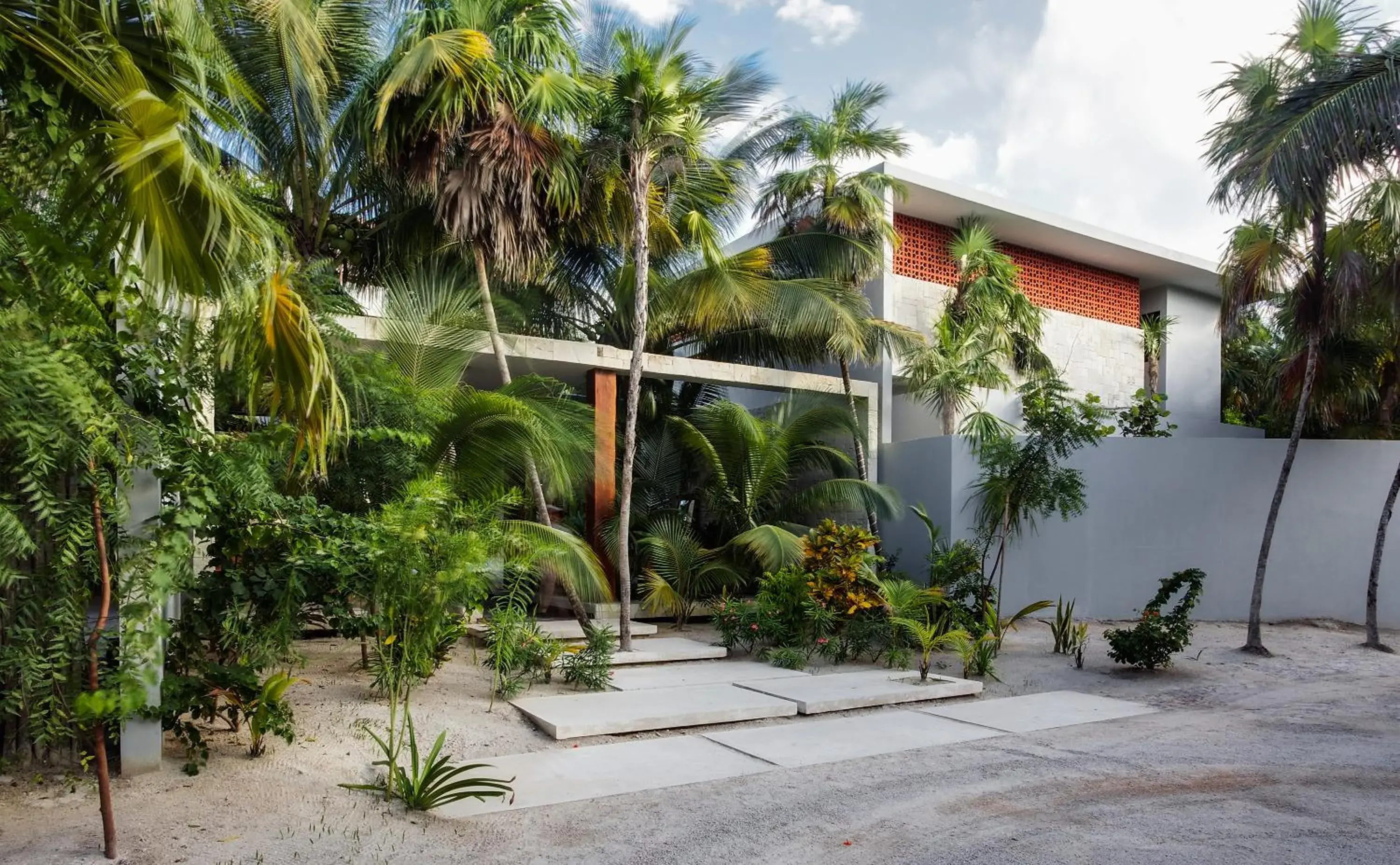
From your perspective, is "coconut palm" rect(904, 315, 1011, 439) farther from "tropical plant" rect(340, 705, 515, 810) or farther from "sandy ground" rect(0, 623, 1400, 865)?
"tropical plant" rect(340, 705, 515, 810)

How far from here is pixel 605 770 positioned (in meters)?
5.65

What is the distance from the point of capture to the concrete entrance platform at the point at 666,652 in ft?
30.2

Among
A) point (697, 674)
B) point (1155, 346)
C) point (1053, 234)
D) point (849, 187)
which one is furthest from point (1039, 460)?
point (1155, 346)

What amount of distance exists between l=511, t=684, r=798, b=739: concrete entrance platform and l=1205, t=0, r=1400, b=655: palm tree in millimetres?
6662

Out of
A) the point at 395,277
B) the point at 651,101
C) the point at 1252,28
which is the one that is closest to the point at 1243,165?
the point at 1252,28

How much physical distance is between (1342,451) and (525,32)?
12.4 metres

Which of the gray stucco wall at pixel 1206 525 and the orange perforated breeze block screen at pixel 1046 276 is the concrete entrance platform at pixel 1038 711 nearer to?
the gray stucco wall at pixel 1206 525

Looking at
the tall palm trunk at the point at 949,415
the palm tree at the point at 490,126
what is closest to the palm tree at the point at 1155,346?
the tall palm trunk at the point at 949,415

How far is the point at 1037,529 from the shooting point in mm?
13391

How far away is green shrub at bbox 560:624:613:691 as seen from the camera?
25.9 ft

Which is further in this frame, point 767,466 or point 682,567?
point 767,466

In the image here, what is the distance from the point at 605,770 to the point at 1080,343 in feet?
51.9

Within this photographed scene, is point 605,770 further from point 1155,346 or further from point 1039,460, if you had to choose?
point 1155,346

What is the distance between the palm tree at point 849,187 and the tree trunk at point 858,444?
0.7 inches
